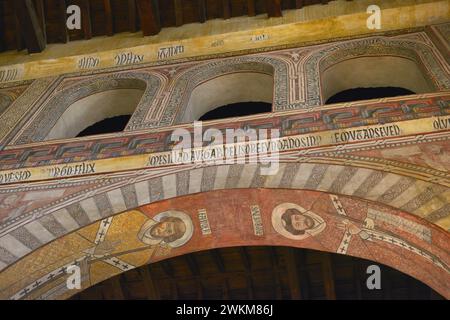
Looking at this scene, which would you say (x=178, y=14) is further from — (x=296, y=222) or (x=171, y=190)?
(x=296, y=222)

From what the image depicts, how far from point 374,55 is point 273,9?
211 cm

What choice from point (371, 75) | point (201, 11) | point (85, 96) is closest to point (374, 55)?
point (371, 75)

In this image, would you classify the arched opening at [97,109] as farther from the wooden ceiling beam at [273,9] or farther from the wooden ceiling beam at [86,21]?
the wooden ceiling beam at [273,9]

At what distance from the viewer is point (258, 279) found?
8.79 meters

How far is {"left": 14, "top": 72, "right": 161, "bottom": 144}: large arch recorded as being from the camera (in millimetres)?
7395

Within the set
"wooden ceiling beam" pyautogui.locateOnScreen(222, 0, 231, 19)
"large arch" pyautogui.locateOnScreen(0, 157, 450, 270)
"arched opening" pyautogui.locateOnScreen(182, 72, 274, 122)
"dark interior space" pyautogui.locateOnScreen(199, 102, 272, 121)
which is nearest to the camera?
"large arch" pyautogui.locateOnScreen(0, 157, 450, 270)

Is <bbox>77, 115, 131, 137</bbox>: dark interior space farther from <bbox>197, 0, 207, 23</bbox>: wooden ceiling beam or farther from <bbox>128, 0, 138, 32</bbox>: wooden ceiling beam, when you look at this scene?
<bbox>197, 0, 207, 23</bbox>: wooden ceiling beam

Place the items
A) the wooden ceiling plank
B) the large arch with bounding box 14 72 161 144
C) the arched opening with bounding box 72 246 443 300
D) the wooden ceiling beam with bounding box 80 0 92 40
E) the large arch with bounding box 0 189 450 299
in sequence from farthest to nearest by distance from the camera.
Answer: the wooden ceiling beam with bounding box 80 0 92 40
the wooden ceiling plank
the arched opening with bounding box 72 246 443 300
the large arch with bounding box 14 72 161 144
the large arch with bounding box 0 189 450 299

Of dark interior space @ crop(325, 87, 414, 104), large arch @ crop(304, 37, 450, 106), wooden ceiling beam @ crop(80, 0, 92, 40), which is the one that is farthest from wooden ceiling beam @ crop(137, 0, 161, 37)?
dark interior space @ crop(325, 87, 414, 104)

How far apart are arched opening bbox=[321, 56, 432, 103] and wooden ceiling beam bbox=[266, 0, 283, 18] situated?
1.78 meters

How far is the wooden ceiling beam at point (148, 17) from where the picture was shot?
977 centimetres
